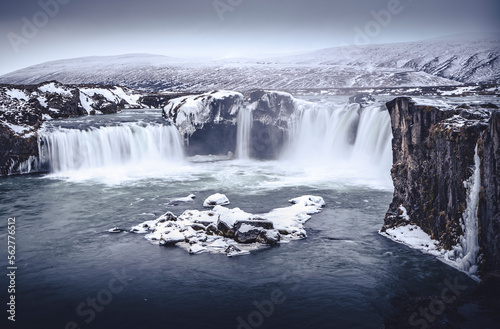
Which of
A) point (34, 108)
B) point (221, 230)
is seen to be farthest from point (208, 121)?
point (221, 230)

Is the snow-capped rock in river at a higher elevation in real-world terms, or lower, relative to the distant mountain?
lower

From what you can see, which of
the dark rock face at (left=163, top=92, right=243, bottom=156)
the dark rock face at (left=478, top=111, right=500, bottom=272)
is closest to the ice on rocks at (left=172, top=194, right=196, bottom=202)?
the dark rock face at (left=478, top=111, right=500, bottom=272)

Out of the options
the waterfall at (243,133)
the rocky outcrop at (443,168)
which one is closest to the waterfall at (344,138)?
the waterfall at (243,133)

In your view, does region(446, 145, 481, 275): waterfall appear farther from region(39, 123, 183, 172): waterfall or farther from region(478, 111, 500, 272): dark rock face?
region(39, 123, 183, 172): waterfall

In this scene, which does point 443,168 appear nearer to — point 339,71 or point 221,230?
point 221,230

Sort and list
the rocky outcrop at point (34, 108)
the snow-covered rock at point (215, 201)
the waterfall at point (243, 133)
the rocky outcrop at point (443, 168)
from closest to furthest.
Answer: the rocky outcrop at point (443, 168) → the snow-covered rock at point (215, 201) → the rocky outcrop at point (34, 108) → the waterfall at point (243, 133)

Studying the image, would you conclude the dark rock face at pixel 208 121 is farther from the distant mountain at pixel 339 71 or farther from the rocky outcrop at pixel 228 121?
the distant mountain at pixel 339 71
